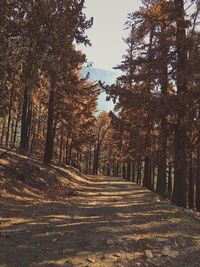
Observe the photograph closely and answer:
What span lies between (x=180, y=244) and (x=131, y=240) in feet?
3.38

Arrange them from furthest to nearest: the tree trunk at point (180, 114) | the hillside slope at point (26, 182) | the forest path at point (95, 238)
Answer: the tree trunk at point (180, 114) < the hillside slope at point (26, 182) < the forest path at point (95, 238)

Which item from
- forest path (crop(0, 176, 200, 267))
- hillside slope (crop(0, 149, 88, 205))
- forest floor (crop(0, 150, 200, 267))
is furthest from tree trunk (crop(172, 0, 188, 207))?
forest path (crop(0, 176, 200, 267))

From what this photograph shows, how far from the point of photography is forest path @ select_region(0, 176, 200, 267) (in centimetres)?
675

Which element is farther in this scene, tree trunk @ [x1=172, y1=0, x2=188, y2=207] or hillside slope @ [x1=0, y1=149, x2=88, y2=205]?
tree trunk @ [x1=172, y1=0, x2=188, y2=207]

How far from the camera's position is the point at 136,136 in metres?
27.0

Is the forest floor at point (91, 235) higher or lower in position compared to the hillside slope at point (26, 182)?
lower

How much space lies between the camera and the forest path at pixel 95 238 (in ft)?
22.2

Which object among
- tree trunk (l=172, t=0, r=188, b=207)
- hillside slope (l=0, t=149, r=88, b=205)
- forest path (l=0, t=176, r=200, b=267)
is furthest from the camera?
tree trunk (l=172, t=0, r=188, b=207)

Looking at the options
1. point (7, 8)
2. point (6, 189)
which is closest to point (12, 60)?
point (7, 8)

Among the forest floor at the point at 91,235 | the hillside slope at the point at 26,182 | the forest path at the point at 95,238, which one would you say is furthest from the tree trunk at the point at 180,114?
the forest path at the point at 95,238

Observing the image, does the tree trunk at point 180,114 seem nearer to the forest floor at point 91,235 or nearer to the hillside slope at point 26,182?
the forest floor at point 91,235

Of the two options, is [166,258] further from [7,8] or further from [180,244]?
[7,8]

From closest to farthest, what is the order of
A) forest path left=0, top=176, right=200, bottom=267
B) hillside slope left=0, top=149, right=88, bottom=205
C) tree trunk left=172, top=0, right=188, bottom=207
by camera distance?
1. forest path left=0, top=176, right=200, bottom=267
2. hillside slope left=0, top=149, right=88, bottom=205
3. tree trunk left=172, top=0, right=188, bottom=207

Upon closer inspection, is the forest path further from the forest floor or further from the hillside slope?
the hillside slope
